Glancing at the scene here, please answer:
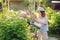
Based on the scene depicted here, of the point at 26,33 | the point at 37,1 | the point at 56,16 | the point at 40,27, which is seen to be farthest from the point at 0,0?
the point at 26,33

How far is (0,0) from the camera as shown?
50.3 ft

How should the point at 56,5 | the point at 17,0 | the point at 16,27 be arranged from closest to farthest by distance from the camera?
the point at 16,27 → the point at 56,5 → the point at 17,0

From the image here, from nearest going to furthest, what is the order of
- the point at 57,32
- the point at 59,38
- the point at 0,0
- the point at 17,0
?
the point at 59,38
the point at 57,32
the point at 0,0
the point at 17,0

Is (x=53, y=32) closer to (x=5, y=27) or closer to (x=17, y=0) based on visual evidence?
(x=5, y=27)

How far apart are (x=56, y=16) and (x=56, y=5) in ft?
29.1

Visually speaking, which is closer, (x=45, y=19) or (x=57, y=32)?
(x=45, y=19)

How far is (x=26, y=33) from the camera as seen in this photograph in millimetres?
6566

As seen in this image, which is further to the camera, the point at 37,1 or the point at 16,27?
the point at 37,1

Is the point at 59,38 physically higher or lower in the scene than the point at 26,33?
lower

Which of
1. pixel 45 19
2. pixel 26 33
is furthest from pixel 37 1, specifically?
pixel 26 33

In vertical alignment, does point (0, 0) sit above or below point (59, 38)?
above

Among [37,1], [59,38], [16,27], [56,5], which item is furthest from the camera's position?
[56,5]

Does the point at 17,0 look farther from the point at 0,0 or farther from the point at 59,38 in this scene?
the point at 59,38

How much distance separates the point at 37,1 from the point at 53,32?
681 cm
